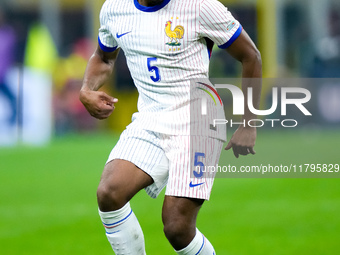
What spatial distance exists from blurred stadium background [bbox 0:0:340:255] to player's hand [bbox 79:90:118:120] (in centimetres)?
176

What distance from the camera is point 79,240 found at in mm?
8477

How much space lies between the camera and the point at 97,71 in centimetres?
604

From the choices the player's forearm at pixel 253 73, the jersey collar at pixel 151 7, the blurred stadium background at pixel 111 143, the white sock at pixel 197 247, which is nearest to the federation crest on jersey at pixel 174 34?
the jersey collar at pixel 151 7

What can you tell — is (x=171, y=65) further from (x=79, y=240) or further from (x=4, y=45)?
(x=4, y=45)

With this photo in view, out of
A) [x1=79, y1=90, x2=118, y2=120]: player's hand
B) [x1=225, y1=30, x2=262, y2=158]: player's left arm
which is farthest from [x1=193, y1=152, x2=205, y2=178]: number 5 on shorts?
[x1=79, y1=90, x2=118, y2=120]: player's hand

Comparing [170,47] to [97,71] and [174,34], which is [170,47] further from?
[97,71]

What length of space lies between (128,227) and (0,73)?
1613 cm

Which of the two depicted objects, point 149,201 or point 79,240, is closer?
point 79,240

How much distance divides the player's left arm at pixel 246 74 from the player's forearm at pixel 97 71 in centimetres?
102

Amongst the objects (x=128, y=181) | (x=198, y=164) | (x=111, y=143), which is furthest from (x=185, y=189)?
(x=111, y=143)

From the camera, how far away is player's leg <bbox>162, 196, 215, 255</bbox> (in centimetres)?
525

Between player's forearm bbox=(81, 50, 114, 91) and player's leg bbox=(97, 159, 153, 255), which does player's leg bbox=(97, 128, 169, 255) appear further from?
player's forearm bbox=(81, 50, 114, 91)

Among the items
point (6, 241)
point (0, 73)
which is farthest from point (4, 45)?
point (6, 241)

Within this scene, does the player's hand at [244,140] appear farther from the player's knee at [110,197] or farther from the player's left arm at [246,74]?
the player's knee at [110,197]
